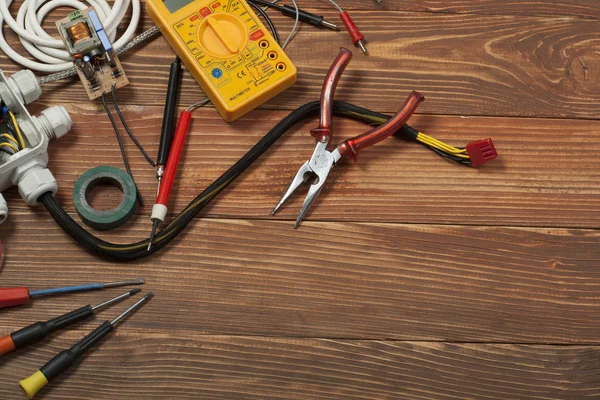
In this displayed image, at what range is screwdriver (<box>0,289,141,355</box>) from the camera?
0.91m

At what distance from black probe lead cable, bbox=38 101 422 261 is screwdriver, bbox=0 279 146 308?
0.04m

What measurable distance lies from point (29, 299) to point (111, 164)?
238mm

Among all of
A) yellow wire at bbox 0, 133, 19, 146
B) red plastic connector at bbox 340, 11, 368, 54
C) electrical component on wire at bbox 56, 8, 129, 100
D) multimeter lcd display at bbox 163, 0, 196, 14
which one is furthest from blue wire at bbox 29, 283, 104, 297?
red plastic connector at bbox 340, 11, 368, 54

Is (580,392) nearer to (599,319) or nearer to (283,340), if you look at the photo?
(599,319)

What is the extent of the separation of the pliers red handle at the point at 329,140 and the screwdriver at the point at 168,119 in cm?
19

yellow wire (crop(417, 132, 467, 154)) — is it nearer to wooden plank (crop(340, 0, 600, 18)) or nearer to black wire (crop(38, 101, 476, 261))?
black wire (crop(38, 101, 476, 261))

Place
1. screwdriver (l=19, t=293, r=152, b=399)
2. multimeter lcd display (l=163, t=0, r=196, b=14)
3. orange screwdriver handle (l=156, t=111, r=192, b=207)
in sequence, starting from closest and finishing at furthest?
screwdriver (l=19, t=293, r=152, b=399)
orange screwdriver handle (l=156, t=111, r=192, b=207)
multimeter lcd display (l=163, t=0, r=196, b=14)

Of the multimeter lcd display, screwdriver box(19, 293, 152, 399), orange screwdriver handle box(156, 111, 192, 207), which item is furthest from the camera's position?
the multimeter lcd display

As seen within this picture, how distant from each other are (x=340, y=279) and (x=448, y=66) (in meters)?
0.43

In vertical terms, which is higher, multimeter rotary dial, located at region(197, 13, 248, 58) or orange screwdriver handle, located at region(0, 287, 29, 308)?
multimeter rotary dial, located at region(197, 13, 248, 58)

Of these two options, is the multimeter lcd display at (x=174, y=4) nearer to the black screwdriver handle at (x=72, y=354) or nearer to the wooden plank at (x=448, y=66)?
the wooden plank at (x=448, y=66)

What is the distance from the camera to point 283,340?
967 mm

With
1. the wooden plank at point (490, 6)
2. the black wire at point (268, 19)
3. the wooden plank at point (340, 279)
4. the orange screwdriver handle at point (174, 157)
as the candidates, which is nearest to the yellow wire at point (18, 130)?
the wooden plank at point (340, 279)

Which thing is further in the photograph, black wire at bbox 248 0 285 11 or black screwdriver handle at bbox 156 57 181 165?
black wire at bbox 248 0 285 11
